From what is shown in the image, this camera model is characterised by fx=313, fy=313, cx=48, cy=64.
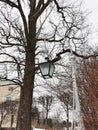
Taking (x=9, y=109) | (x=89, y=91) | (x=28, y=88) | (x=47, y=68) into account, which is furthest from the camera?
(x=9, y=109)

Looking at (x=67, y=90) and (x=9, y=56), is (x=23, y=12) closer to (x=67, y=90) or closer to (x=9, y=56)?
(x=9, y=56)

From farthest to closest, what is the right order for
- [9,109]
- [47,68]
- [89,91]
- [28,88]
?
[9,109], [89,91], [28,88], [47,68]

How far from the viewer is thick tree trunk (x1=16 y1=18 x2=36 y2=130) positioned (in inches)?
360

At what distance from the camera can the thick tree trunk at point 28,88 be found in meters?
9.14

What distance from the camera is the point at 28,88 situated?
31.3ft

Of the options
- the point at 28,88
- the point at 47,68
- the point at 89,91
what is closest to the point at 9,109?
the point at 89,91

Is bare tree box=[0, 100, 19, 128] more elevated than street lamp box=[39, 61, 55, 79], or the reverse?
bare tree box=[0, 100, 19, 128]

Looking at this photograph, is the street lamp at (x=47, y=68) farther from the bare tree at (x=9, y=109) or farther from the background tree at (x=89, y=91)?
the bare tree at (x=9, y=109)

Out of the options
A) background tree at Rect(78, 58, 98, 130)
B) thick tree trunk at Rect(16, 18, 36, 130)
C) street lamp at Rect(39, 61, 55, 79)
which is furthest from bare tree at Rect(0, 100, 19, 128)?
street lamp at Rect(39, 61, 55, 79)

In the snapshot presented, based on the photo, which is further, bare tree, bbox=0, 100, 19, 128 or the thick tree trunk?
bare tree, bbox=0, 100, 19, 128

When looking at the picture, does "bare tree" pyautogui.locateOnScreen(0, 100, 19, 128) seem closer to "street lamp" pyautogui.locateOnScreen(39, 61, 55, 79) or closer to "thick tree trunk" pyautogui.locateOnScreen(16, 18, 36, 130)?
"thick tree trunk" pyautogui.locateOnScreen(16, 18, 36, 130)

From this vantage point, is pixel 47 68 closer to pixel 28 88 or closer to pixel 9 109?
pixel 28 88

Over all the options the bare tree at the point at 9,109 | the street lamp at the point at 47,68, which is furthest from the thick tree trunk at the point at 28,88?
the bare tree at the point at 9,109

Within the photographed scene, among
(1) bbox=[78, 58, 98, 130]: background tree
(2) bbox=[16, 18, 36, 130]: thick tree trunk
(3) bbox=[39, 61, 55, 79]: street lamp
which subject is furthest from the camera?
(1) bbox=[78, 58, 98, 130]: background tree
